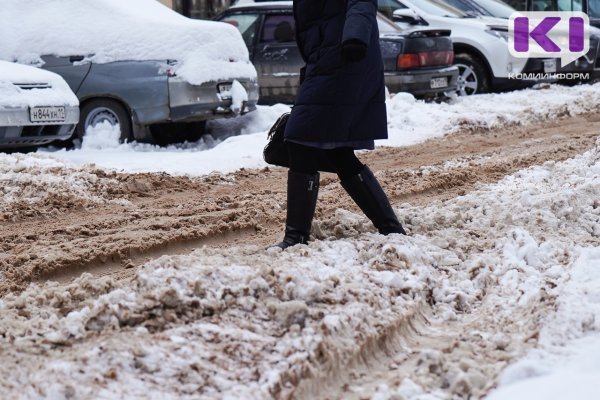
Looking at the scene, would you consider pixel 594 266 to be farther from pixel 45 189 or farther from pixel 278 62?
pixel 278 62

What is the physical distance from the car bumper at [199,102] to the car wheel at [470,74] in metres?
5.53

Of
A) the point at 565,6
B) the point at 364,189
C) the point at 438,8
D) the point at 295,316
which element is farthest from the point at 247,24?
the point at 295,316

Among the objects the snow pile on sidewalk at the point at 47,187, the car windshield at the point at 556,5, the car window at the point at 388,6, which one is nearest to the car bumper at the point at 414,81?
the car window at the point at 388,6

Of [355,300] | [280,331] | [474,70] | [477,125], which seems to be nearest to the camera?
[280,331]

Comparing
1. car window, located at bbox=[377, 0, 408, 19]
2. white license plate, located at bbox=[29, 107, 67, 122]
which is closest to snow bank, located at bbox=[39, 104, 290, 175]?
white license plate, located at bbox=[29, 107, 67, 122]

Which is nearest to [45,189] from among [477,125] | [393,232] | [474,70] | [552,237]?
[393,232]

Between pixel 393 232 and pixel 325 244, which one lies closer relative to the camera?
pixel 325 244

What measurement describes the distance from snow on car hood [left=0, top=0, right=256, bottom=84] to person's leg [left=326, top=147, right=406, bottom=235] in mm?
4989

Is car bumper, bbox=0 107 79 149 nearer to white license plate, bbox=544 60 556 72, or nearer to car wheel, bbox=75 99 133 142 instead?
car wheel, bbox=75 99 133 142

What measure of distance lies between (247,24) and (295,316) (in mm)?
10082

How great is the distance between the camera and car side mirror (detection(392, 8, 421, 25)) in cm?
1421

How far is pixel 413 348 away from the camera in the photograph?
3.93 m

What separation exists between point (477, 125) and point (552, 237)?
646 centimetres

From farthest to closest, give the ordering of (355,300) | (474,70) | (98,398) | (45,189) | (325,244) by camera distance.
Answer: (474,70)
(45,189)
(325,244)
(355,300)
(98,398)
